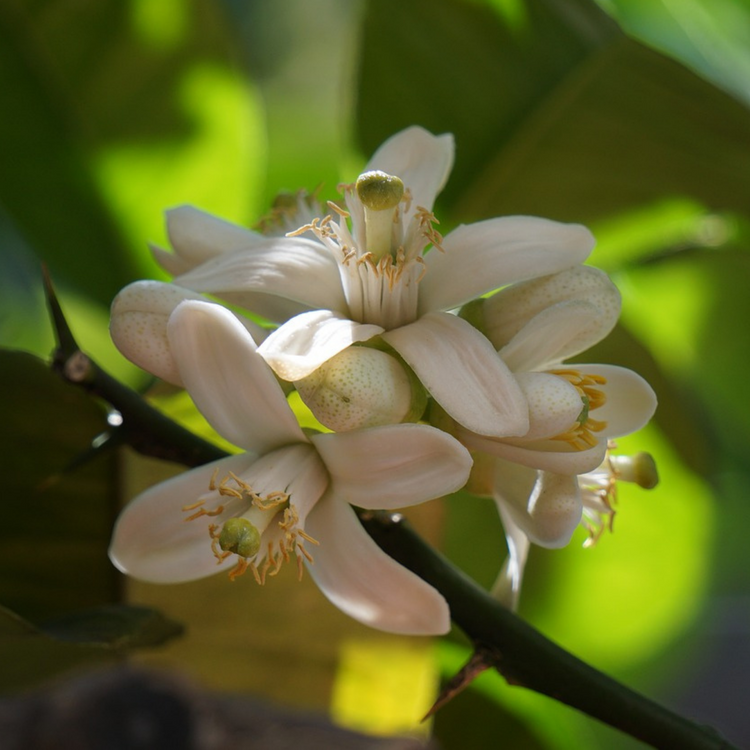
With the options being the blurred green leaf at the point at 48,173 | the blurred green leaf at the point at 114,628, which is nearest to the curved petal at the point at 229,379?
the blurred green leaf at the point at 114,628

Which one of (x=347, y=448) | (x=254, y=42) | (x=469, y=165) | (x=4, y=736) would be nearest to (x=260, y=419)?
(x=347, y=448)

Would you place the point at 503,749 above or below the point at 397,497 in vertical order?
below

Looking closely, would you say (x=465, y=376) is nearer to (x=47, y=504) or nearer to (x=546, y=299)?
(x=546, y=299)

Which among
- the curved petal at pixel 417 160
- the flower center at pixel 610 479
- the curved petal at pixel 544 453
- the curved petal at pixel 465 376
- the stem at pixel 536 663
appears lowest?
the stem at pixel 536 663

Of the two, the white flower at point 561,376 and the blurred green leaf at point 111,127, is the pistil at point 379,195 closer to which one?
the white flower at point 561,376

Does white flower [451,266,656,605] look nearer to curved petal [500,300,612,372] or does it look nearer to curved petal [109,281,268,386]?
curved petal [500,300,612,372]

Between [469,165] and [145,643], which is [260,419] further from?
[469,165]
